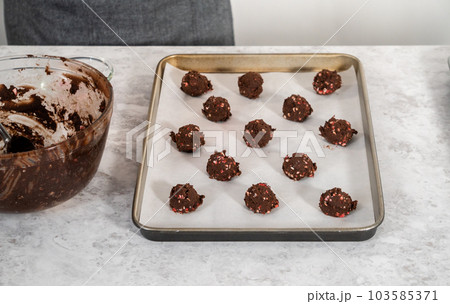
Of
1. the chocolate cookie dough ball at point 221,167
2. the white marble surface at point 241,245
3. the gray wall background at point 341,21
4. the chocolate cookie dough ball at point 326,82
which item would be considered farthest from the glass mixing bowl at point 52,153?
the gray wall background at point 341,21

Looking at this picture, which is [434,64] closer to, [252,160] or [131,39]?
[252,160]

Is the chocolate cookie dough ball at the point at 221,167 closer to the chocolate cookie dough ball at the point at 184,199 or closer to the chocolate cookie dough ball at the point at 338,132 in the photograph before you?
the chocolate cookie dough ball at the point at 184,199

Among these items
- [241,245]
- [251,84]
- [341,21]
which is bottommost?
[341,21]

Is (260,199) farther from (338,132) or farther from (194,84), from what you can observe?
(194,84)

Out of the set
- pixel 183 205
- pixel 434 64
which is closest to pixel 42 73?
pixel 183 205

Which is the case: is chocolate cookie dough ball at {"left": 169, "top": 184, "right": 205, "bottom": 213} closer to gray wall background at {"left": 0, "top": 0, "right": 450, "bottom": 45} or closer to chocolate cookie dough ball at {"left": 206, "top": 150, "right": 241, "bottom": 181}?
chocolate cookie dough ball at {"left": 206, "top": 150, "right": 241, "bottom": 181}
